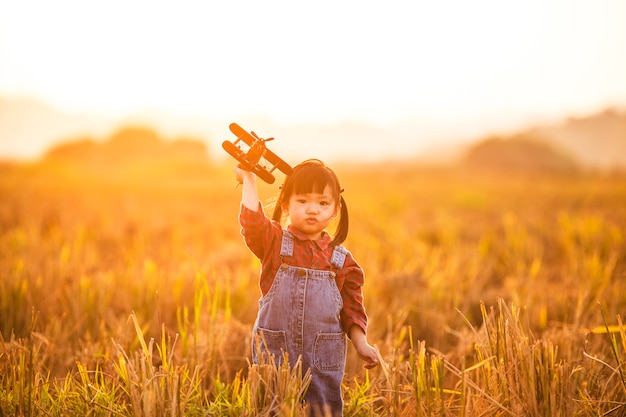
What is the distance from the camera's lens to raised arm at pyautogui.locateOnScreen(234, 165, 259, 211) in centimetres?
189

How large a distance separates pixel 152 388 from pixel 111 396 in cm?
21

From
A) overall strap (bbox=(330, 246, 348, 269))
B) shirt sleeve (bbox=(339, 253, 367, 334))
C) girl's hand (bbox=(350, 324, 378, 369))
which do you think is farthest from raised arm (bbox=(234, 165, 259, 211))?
girl's hand (bbox=(350, 324, 378, 369))

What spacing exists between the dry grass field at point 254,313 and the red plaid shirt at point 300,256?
0.96ft

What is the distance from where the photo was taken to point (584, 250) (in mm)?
5250

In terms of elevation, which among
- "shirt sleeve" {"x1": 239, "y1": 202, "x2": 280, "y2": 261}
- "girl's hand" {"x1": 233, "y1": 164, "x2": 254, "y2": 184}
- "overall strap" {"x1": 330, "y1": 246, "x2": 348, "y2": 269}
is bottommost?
"overall strap" {"x1": 330, "y1": 246, "x2": 348, "y2": 269}

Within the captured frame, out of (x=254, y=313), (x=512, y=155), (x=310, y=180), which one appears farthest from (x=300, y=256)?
(x=512, y=155)

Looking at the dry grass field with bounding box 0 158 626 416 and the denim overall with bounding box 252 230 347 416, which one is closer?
the dry grass field with bounding box 0 158 626 416

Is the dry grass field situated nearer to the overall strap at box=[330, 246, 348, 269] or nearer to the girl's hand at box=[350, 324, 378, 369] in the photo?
the girl's hand at box=[350, 324, 378, 369]

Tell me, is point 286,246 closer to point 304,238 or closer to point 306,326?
point 304,238

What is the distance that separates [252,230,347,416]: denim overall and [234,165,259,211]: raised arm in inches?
7.7

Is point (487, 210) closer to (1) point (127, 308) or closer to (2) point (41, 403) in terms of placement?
(1) point (127, 308)

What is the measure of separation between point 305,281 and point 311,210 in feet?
0.89

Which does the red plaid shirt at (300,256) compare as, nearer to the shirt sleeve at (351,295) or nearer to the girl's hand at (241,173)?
the shirt sleeve at (351,295)

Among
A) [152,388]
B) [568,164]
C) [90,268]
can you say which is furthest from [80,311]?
[568,164]
